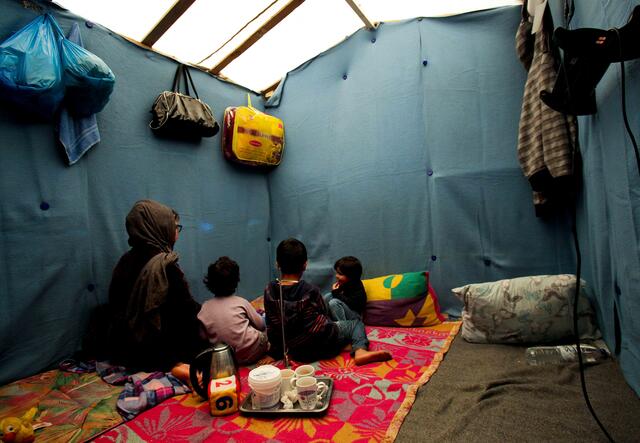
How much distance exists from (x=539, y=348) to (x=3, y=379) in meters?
2.64

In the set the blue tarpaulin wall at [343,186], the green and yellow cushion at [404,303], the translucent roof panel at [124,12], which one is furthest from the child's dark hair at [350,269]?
the translucent roof panel at [124,12]

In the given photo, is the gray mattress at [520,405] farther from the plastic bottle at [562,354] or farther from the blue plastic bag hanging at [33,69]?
the blue plastic bag hanging at [33,69]

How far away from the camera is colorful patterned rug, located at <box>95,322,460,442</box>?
112 cm

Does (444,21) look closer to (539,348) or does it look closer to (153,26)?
(153,26)

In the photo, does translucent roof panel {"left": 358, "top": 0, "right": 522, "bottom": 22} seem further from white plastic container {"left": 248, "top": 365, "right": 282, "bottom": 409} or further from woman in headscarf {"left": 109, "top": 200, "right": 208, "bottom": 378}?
white plastic container {"left": 248, "top": 365, "right": 282, "bottom": 409}

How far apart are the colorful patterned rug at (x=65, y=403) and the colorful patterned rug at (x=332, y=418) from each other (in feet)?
0.37

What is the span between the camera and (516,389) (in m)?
1.25

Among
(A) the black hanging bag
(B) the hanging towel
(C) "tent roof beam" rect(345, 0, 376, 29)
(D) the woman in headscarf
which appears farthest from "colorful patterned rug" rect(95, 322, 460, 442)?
(C) "tent roof beam" rect(345, 0, 376, 29)

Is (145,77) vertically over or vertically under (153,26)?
under

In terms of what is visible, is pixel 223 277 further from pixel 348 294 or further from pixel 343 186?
pixel 343 186

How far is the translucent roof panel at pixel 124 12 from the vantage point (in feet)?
6.49

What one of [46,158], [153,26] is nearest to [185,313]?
[46,158]

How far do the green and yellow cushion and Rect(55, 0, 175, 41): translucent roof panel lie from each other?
92.4 inches

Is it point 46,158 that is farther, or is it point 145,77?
point 145,77
